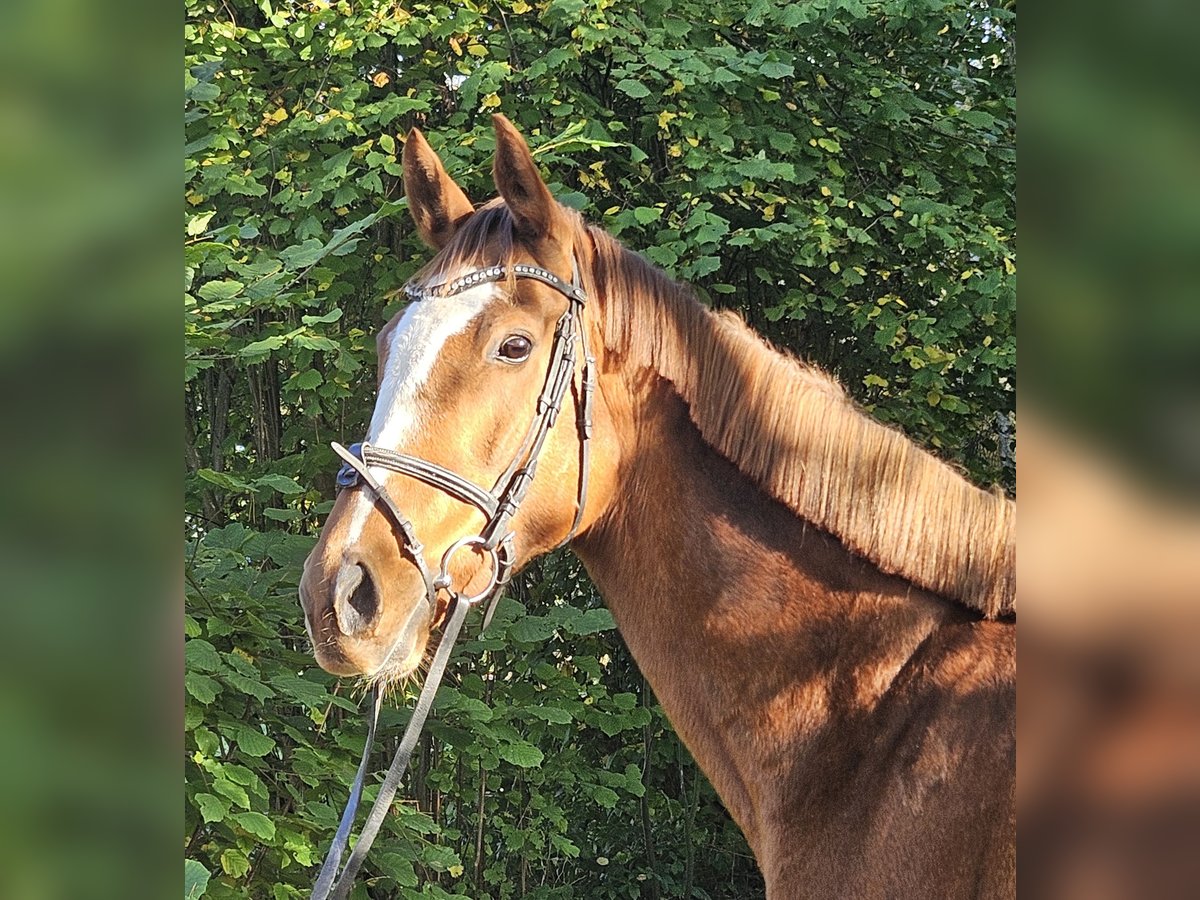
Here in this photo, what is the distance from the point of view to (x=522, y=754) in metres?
3.53

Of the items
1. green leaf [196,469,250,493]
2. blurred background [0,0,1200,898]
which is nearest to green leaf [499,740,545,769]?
green leaf [196,469,250,493]

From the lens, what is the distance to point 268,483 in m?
2.99

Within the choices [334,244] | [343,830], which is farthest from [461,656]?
[343,830]

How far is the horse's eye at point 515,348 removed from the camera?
6.62ft

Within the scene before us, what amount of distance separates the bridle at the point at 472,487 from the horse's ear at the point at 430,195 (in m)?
0.31

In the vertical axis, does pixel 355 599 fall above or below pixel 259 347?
above

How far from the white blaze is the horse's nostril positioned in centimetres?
6

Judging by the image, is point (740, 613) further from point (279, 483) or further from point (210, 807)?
point (279, 483)

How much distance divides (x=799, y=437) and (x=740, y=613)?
1.08 feet

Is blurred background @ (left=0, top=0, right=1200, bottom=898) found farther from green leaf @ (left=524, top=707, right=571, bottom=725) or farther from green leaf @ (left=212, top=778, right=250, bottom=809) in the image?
green leaf @ (left=524, top=707, right=571, bottom=725)
